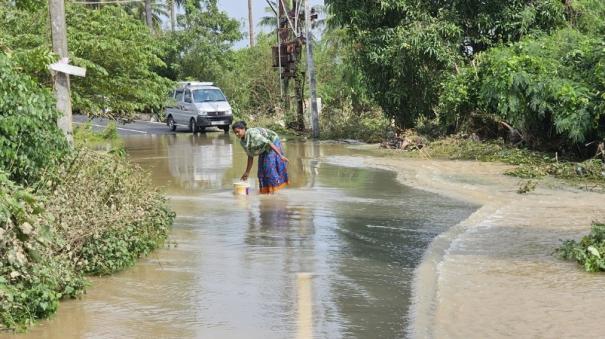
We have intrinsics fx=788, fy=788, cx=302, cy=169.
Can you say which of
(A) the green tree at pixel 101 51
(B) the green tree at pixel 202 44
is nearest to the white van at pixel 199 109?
(B) the green tree at pixel 202 44

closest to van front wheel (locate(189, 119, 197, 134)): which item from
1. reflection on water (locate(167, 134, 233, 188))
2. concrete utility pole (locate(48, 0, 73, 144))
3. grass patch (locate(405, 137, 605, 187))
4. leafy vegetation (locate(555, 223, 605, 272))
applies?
reflection on water (locate(167, 134, 233, 188))

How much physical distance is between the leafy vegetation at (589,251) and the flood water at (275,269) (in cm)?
159

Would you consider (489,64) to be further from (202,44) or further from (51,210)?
(202,44)

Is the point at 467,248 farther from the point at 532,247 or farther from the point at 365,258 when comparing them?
the point at 365,258

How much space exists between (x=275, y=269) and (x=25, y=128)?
2756 mm

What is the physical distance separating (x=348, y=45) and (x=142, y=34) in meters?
8.91

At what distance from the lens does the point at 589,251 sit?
7988 millimetres

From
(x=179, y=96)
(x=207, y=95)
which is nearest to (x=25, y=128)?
(x=207, y=95)

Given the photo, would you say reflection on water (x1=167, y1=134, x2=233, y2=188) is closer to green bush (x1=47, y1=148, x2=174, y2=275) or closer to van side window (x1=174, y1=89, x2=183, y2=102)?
van side window (x1=174, y1=89, x2=183, y2=102)

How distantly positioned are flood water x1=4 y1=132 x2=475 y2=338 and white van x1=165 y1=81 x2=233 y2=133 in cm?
1731

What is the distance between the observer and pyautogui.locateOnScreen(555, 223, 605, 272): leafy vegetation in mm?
7777

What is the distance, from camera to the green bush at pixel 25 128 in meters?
6.91

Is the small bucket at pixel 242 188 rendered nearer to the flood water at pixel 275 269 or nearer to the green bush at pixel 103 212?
the flood water at pixel 275 269

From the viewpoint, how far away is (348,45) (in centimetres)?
2542
